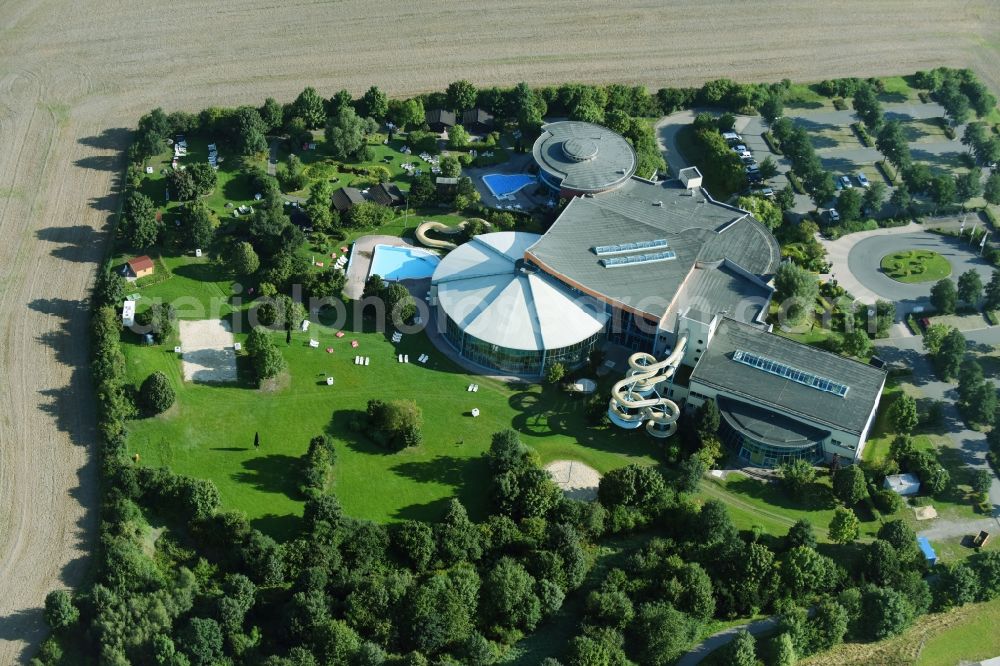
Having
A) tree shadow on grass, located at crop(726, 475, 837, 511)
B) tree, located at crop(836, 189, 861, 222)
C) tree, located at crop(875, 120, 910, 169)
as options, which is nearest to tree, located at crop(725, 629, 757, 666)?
tree shadow on grass, located at crop(726, 475, 837, 511)

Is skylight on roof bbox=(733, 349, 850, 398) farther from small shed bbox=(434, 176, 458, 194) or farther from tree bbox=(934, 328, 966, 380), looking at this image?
small shed bbox=(434, 176, 458, 194)

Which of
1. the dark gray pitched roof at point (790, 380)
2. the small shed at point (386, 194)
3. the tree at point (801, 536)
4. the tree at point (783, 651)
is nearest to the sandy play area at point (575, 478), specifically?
the dark gray pitched roof at point (790, 380)

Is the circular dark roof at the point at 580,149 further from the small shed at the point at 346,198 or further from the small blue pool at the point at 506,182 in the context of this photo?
the small shed at the point at 346,198

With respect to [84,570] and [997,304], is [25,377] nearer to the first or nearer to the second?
[84,570]

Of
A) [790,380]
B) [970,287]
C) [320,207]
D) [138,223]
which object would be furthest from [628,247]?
[138,223]

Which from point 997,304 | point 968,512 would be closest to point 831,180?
point 997,304

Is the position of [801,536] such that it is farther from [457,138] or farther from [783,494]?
[457,138]
